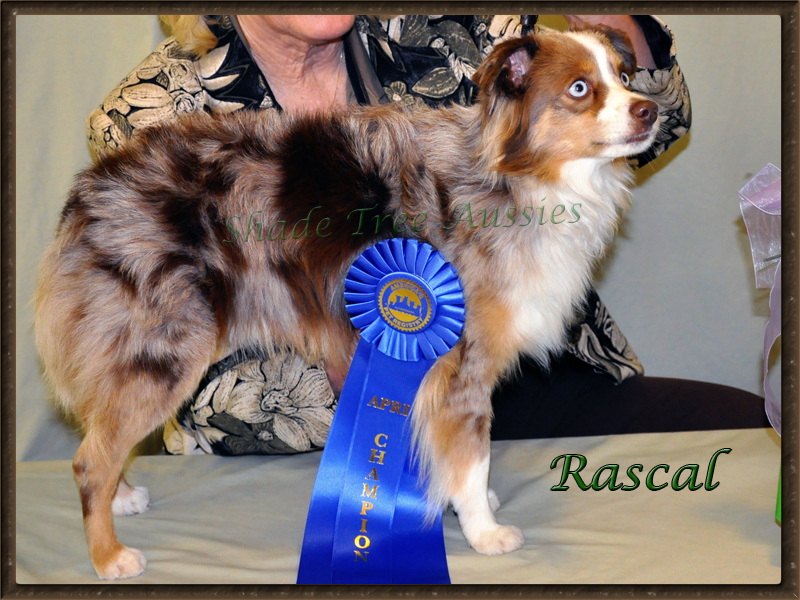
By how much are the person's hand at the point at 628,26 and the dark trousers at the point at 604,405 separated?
3.75 ft

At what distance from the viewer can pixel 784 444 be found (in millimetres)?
1783

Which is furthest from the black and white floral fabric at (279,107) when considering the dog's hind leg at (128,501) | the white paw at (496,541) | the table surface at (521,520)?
the white paw at (496,541)

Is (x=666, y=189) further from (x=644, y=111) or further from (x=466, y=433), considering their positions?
(x=466, y=433)

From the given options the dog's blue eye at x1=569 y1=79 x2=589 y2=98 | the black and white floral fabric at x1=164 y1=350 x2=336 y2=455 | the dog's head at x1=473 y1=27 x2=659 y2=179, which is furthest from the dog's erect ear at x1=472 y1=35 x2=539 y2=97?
the black and white floral fabric at x1=164 y1=350 x2=336 y2=455

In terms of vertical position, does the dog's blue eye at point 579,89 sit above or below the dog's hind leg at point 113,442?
above

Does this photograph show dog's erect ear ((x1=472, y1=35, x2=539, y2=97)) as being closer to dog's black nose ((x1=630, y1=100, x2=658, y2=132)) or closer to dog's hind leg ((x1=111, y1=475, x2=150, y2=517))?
dog's black nose ((x1=630, y1=100, x2=658, y2=132))

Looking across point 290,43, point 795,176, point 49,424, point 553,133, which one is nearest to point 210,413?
point 49,424

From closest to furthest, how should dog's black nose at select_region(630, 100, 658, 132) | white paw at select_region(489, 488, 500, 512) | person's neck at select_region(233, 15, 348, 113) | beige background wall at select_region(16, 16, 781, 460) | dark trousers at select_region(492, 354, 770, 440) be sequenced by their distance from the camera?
dog's black nose at select_region(630, 100, 658, 132)
white paw at select_region(489, 488, 500, 512)
person's neck at select_region(233, 15, 348, 113)
dark trousers at select_region(492, 354, 770, 440)
beige background wall at select_region(16, 16, 781, 460)

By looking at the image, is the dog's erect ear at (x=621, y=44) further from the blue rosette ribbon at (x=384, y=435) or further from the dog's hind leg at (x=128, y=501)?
the dog's hind leg at (x=128, y=501)

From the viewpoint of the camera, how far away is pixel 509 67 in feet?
6.01

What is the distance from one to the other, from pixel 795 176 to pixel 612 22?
0.81m

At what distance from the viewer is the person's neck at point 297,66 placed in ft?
8.13

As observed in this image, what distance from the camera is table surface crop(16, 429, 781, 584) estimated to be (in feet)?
5.92

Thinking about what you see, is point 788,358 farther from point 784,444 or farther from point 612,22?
point 612,22
